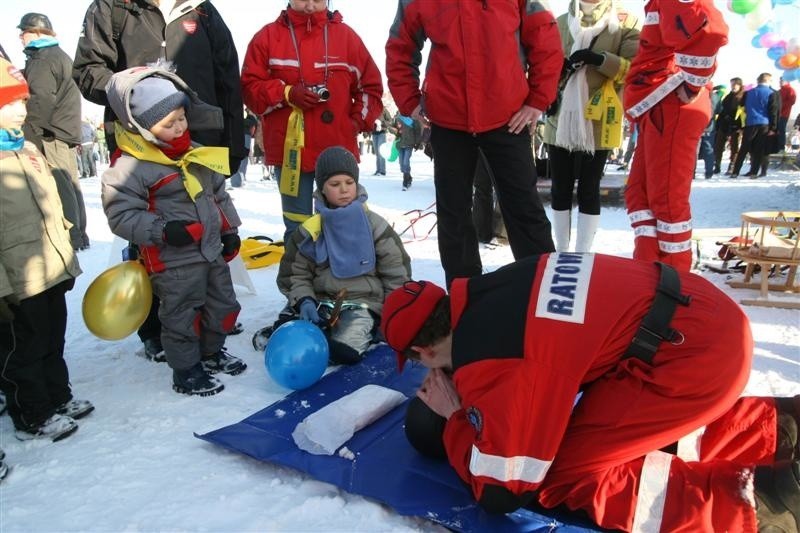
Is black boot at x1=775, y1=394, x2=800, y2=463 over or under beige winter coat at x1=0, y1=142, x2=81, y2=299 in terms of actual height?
under

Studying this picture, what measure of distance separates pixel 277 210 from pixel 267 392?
6134 millimetres

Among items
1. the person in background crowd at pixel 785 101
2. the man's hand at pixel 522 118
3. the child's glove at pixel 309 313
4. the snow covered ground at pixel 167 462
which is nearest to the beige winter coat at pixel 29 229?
the snow covered ground at pixel 167 462

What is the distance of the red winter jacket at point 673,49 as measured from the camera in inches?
106

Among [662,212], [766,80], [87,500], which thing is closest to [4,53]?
[87,500]

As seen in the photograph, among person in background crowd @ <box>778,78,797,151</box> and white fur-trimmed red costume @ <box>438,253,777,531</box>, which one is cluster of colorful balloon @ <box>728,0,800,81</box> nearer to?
person in background crowd @ <box>778,78,797,151</box>

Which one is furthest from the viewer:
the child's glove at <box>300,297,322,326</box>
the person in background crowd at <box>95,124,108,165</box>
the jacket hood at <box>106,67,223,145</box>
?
the person in background crowd at <box>95,124,108,165</box>

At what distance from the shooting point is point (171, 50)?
2.93m

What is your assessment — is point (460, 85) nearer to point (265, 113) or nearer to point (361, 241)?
point (361, 241)

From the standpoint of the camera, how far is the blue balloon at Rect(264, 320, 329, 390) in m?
2.54

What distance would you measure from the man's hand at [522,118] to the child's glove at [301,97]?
3.84 feet

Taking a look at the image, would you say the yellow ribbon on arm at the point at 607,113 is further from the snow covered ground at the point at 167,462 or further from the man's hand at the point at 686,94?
the snow covered ground at the point at 167,462

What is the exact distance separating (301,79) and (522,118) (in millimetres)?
1388

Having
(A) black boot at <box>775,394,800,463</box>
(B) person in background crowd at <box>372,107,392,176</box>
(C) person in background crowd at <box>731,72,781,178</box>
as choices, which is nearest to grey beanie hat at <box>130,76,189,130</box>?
(A) black boot at <box>775,394,800,463</box>

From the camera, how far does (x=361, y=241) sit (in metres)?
3.10
